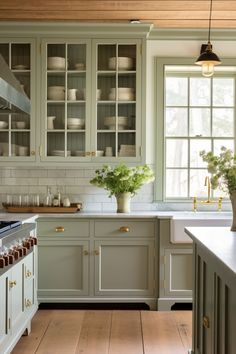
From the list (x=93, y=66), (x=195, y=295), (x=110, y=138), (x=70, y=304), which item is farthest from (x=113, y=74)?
(x=195, y=295)

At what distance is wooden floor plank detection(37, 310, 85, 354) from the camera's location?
146 inches

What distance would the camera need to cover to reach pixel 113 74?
500 centimetres

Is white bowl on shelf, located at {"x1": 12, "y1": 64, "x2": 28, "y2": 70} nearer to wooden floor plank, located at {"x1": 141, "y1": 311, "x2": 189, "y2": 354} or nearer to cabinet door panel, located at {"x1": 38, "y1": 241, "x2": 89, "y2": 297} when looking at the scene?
cabinet door panel, located at {"x1": 38, "y1": 241, "x2": 89, "y2": 297}

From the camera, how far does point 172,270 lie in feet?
15.5

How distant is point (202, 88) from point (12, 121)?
2027 millimetres

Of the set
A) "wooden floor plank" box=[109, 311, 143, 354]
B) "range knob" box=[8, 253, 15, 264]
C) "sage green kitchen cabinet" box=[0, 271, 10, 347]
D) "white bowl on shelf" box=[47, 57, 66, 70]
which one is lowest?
"wooden floor plank" box=[109, 311, 143, 354]

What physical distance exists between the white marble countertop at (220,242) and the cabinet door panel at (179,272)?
1385 millimetres

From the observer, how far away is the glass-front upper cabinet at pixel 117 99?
195 inches

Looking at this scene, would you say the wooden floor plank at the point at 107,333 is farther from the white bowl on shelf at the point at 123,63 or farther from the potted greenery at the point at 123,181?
the white bowl on shelf at the point at 123,63

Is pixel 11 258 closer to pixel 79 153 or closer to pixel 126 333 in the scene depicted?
pixel 126 333

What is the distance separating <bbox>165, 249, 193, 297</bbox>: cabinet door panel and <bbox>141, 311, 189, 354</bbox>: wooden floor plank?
222 millimetres

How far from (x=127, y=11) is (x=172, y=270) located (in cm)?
239

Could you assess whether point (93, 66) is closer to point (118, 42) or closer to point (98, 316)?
point (118, 42)

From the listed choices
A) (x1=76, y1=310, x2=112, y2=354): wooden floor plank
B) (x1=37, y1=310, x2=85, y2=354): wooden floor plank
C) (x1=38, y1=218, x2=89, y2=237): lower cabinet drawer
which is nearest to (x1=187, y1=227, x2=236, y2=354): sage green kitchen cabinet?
(x1=76, y1=310, x2=112, y2=354): wooden floor plank
